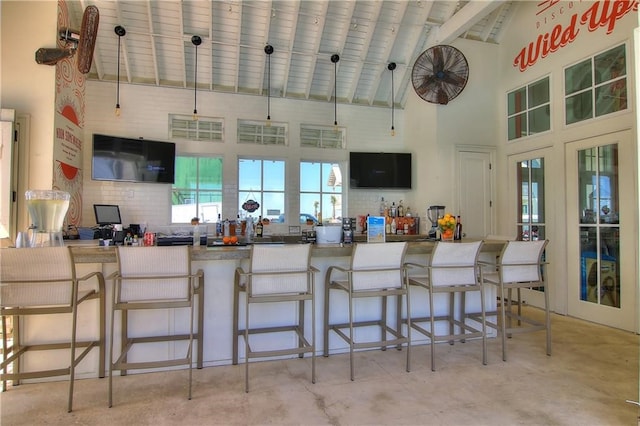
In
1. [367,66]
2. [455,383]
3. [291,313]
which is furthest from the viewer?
[367,66]

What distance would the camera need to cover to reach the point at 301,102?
6410mm

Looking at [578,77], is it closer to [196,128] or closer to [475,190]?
[475,190]

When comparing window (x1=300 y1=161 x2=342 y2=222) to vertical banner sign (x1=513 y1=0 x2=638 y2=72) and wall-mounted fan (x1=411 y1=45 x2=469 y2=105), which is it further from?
vertical banner sign (x1=513 y1=0 x2=638 y2=72)

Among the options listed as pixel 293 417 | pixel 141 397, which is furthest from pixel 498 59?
pixel 141 397

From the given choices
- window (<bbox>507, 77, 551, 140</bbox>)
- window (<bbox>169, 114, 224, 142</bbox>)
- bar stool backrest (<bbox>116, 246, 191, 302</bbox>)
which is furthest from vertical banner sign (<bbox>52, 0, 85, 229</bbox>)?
window (<bbox>507, 77, 551, 140</bbox>)

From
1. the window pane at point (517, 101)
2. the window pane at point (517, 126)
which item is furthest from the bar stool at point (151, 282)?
the window pane at point (517, 101)

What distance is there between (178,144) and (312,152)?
2.24 metres

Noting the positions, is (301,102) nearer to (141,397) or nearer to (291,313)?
(291,313)

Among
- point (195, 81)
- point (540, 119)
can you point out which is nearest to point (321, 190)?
point (195, 81)

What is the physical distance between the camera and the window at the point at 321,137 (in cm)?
650

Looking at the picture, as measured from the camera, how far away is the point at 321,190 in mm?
6547

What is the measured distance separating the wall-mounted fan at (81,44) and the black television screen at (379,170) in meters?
4.12

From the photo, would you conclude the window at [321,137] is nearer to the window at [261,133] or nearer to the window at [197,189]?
the window at [261,133]

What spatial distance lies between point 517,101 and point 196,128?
5113mm
